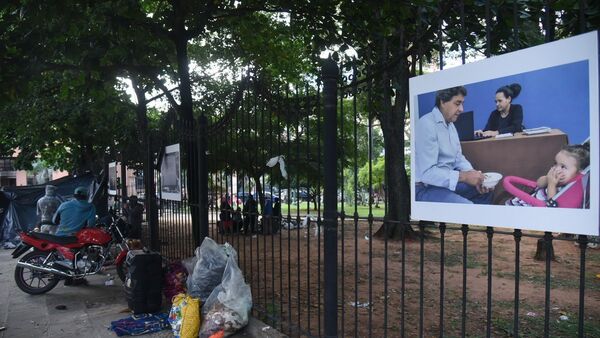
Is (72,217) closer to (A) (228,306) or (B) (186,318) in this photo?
(B) (186,318)

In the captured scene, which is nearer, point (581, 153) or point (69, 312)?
point (581, 153)

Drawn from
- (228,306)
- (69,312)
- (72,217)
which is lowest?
(69,312)

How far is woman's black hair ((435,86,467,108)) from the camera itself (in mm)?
2707

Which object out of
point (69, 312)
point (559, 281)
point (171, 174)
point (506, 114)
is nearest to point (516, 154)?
point (506, 114)

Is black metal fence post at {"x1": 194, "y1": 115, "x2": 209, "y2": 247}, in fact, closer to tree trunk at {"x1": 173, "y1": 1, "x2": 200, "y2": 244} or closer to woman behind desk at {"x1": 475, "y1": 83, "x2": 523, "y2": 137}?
tree trunk at {"x1": 173, "y1": 1, "x2": 200, "y2": 244}

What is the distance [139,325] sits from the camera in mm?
5762

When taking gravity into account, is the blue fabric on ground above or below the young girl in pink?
below

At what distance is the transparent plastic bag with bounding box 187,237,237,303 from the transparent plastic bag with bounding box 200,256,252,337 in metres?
0.26

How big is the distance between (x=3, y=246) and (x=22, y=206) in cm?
157

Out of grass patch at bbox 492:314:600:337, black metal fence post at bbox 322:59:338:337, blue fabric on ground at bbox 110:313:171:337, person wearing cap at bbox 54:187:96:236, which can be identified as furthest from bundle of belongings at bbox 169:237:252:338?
person wearing cap at bbox 54:187:96:236

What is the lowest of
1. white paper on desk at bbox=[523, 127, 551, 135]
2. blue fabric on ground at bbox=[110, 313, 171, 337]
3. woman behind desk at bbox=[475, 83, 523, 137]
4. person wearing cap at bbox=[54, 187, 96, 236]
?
blue fabric on ground at bbox=[110, 313, 171, 337]

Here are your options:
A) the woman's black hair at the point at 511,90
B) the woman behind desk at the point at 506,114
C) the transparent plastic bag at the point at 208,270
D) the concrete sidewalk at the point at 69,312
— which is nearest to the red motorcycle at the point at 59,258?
the concrete sidewalk at the point at 69,312

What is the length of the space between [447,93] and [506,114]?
1.41ft

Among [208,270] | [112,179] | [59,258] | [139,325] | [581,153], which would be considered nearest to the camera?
[581,153]
